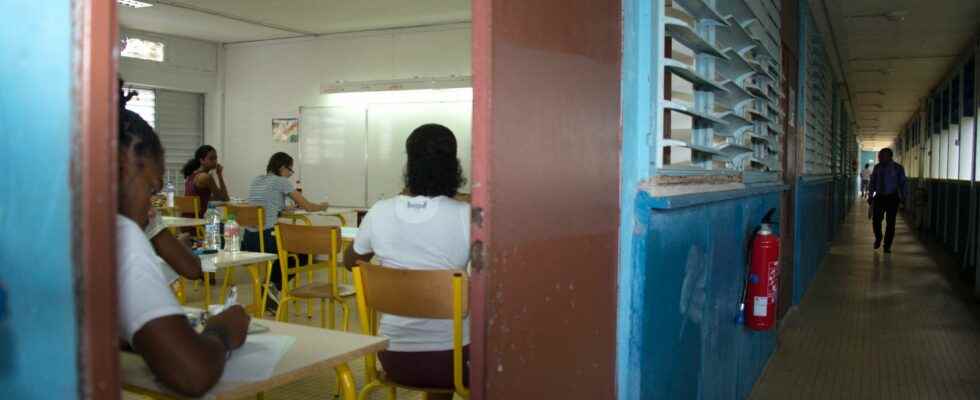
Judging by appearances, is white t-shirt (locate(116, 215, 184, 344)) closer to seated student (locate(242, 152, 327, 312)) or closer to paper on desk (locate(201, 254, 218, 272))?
paper on desk (locate(201, 254, 218, 272))

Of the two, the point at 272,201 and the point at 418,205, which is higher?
the point at 418,205

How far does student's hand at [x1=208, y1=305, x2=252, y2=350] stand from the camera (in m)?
1.93

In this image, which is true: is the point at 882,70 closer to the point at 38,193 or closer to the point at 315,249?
the point at 315,249

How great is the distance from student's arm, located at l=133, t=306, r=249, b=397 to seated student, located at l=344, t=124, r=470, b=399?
118 centimetres

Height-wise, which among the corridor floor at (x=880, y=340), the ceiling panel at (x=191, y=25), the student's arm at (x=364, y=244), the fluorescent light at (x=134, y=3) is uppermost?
the ceiling panel at (x=191, y=25)

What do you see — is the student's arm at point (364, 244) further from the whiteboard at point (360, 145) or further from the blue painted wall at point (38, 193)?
the whiteboard at point (360, 145)

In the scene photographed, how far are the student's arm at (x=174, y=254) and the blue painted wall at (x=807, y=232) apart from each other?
4759 millimetres

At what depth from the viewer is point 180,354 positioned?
1531mm

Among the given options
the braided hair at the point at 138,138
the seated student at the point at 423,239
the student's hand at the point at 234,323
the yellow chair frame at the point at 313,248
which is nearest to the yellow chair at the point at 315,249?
the yellow chair frame at the point at 313,248

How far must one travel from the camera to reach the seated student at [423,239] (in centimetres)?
281

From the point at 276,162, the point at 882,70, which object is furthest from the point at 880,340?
the point at 882,70

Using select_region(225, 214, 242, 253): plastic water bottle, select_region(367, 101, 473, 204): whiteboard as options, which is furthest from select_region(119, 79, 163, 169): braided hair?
select_region(367, 101, 473, 204): whiteboard

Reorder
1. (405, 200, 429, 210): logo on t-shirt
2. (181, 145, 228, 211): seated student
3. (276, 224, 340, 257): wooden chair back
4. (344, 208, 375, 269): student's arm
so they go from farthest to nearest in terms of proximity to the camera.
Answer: (181, 145, 228, 211): seated student → (276, 224, 340, 257): wooden chair back → (344, 208, 375, 269): student's arm → (405, 200, 429, 210): logo on t-shirt

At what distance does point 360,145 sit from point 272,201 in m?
3.10
